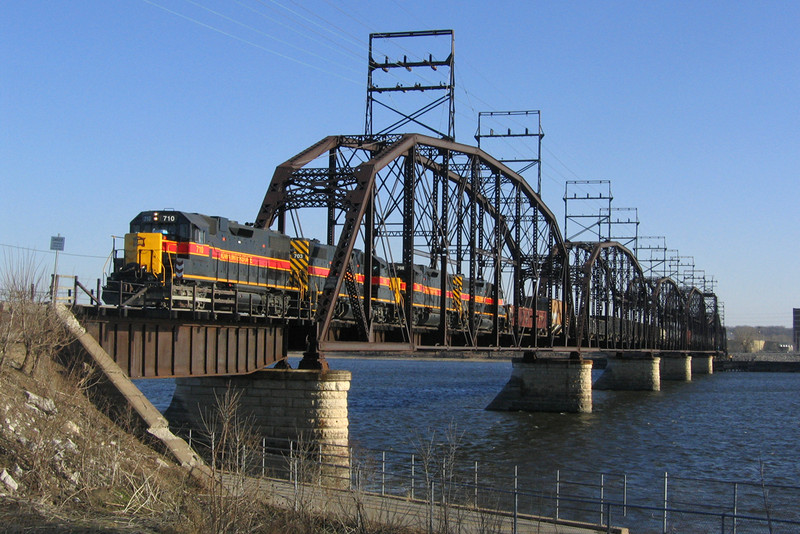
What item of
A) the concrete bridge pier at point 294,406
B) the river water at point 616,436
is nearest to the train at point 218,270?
the concrete bridge pier at point 294,406

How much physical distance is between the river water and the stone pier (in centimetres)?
173

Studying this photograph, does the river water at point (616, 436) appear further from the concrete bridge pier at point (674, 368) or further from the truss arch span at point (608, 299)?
the concrete bridge pier at point (674, 368)

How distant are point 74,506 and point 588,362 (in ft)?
199

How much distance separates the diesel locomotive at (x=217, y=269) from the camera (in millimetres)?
33875

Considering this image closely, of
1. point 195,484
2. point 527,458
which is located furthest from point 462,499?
point 527,458

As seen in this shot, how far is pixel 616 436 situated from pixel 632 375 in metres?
58.4

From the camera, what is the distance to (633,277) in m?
119

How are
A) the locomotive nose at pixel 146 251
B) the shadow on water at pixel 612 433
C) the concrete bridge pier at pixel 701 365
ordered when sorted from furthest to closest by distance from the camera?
the concrete bridge pier at pixel 701 365 → the shadow on water at pixel 612 433 → the locomotive nose at pixel 146 251

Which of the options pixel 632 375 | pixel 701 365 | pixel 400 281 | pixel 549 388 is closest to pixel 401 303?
pixel 400 281

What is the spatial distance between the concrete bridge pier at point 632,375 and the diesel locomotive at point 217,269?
73.2 m

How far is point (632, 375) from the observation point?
11219 cm

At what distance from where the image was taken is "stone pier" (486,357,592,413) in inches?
2840

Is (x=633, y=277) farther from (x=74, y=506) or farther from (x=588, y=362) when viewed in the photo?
(x=74, y=506)

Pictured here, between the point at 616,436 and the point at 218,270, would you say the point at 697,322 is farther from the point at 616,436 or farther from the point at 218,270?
the point at 218,270
